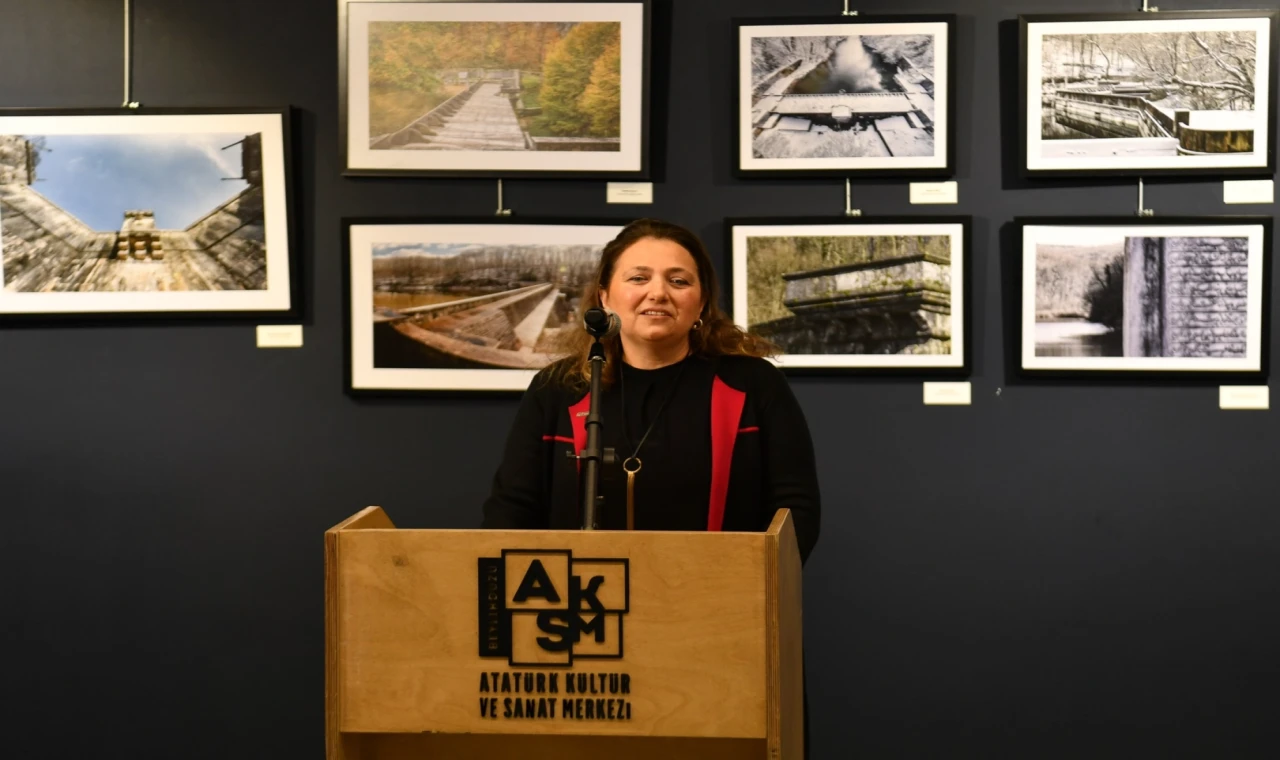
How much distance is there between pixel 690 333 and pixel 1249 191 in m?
1.88

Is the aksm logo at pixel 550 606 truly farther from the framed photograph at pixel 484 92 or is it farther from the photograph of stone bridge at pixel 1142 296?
the photograph of stone bridge at pixel 1142 296

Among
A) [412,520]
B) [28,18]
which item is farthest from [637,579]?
[28,18]

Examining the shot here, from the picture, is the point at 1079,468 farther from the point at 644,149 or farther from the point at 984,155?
the point at 644,149

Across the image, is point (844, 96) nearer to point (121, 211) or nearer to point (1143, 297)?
point (1143, 297)

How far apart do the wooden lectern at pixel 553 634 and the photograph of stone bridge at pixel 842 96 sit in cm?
204

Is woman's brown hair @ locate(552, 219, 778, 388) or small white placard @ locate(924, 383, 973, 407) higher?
woman's brown hair @ locate(552, 219, 778, 388)

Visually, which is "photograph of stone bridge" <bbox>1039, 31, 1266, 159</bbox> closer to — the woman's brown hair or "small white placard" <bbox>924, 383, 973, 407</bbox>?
"small white placard" <bbox>924, 383, 973, 407</bbox>

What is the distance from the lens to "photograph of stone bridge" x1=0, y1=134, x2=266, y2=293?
3326mm

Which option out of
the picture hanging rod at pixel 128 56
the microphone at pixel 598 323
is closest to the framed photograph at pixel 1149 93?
the microphone at pixel 598 323

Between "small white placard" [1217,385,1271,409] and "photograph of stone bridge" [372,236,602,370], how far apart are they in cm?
179

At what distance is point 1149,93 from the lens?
3191 mm

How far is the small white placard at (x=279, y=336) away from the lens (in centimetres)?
334

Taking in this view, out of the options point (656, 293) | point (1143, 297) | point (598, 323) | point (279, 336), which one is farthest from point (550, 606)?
point (1143, 297)

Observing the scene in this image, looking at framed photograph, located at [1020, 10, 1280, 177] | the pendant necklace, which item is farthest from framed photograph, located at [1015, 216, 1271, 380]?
the pendant necklace
